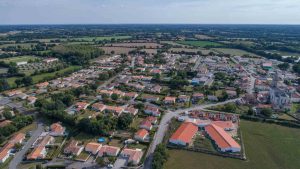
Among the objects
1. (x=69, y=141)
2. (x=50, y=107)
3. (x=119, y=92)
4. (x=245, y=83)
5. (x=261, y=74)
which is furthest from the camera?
(x=261, y=74)

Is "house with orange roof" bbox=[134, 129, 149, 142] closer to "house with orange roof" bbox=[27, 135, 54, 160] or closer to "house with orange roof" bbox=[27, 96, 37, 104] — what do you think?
"house with orange roof" bbox=[27, 135, 54, 160]

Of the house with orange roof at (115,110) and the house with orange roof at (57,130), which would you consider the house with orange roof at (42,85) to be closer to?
the house with orange roof at (115,110)

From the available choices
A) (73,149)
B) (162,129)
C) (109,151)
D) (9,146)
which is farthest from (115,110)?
(9,146)

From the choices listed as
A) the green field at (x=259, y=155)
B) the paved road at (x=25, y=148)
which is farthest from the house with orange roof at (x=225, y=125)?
the paved road at (x=25, y=148)

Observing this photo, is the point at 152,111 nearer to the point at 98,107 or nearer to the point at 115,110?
the point at 115,110

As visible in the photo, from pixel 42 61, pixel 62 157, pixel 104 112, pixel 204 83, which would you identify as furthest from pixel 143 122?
pixel 42 61

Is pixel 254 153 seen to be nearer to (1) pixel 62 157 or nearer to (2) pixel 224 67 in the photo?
(1) pixel 62 157
